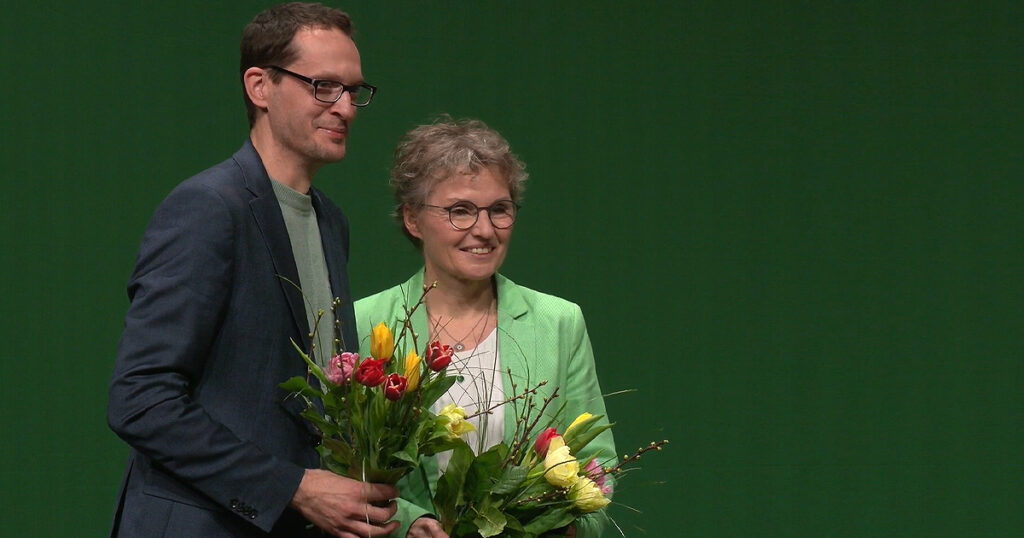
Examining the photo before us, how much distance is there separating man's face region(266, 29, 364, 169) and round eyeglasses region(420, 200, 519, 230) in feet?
1.67

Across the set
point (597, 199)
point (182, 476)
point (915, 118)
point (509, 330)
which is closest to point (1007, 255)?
point (915, 118)

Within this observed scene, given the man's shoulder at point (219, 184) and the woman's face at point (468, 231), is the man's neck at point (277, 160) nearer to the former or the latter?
the man's shoulder at point (219, 184)

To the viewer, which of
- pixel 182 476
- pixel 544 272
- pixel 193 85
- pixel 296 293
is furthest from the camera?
pixel 544 272

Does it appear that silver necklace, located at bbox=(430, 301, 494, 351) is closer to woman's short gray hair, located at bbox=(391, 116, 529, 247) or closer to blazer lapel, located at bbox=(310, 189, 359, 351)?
woman's short gray hair, located at bbox=(391, 116, 529, 247)

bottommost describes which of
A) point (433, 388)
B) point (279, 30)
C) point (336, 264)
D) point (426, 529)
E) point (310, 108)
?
point (426, 529)

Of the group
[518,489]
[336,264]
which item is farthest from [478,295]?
[518,489]

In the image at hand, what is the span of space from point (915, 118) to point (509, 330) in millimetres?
2048

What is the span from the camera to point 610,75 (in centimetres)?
403

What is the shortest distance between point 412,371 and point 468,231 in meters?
0.64

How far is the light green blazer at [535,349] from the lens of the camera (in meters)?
2.54

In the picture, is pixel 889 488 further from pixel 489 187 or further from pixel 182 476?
pixel 182 476

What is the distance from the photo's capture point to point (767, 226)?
4.16 m

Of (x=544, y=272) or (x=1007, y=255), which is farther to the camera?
(x=1007, y=255)

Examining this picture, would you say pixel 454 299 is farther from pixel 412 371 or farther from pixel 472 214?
pixel 412 371
